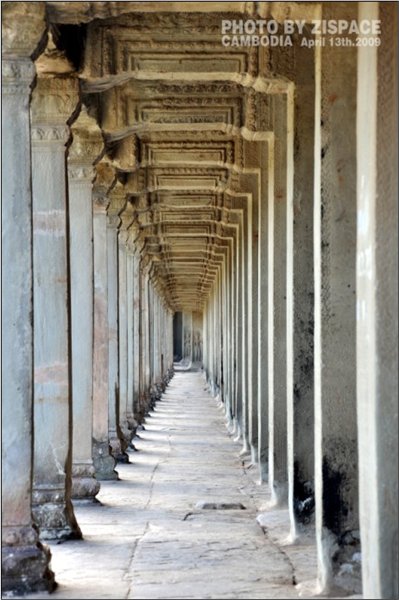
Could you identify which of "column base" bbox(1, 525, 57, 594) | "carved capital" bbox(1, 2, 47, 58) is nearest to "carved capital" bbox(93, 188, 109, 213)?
"carved capital" bbox(1, 2, 47, 58)

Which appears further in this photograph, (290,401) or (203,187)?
(203,187)

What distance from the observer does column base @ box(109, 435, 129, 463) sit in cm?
1667

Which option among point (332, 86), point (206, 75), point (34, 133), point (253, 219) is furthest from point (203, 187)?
A: point (332, 86)

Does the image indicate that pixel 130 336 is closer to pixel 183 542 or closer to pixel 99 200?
pixel 99 200

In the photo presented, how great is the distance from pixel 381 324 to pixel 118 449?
36.1 feet

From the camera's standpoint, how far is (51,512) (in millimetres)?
9898

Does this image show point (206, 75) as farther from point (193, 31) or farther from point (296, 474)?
point (296, 474)

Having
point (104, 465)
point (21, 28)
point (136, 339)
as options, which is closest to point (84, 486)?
point (104, 465)

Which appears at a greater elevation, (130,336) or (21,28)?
(21,28)

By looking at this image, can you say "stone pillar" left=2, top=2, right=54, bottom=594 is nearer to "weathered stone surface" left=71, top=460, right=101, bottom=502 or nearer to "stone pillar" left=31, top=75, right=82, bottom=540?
"stone pillar" left=31, top=75, right=82, bottom=540

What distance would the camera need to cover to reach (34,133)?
10.2 meters

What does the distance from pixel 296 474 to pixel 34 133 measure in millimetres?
3935

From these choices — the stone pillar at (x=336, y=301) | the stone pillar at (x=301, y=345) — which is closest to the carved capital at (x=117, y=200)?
the stone pillar at (x=301, y=345)

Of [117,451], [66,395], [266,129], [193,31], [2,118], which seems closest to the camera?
[2,118]
